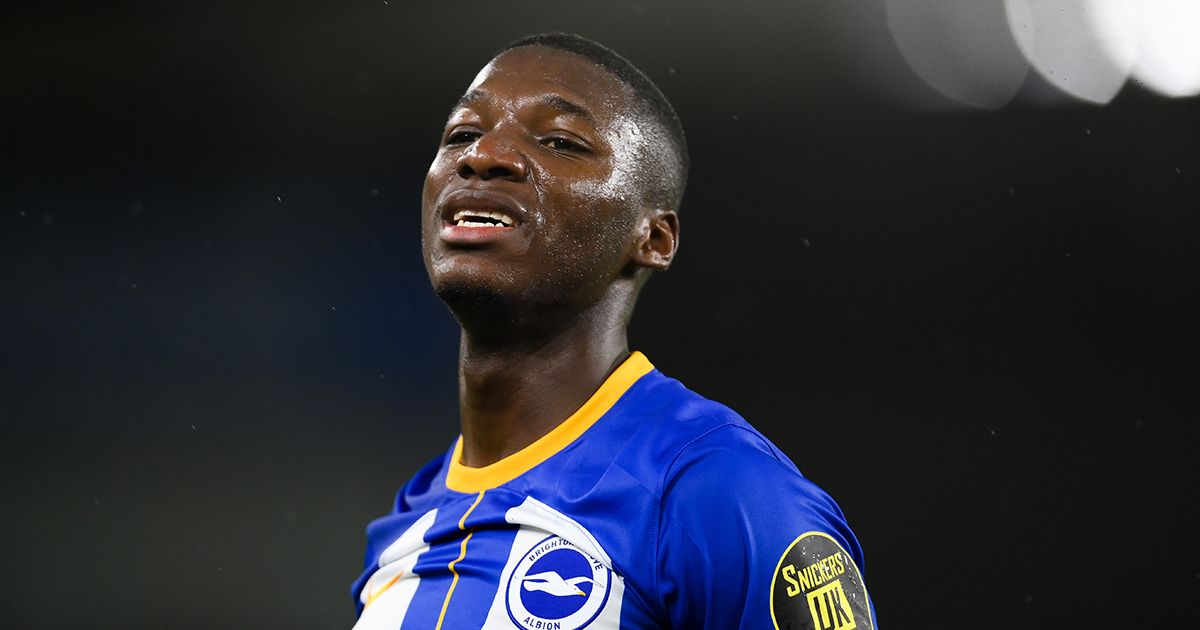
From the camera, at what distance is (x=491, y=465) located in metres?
1.40

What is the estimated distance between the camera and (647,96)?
1534 mm

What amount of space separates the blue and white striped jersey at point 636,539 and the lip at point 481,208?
0.25 metres

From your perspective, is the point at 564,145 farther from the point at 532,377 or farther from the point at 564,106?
the point at 532,377

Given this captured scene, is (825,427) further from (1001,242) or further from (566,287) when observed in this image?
(566,287)

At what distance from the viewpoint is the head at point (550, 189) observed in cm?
134

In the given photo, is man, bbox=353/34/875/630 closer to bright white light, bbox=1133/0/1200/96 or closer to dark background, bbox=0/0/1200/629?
dark background, bbox=0/0/1200/629

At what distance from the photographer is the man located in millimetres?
1101

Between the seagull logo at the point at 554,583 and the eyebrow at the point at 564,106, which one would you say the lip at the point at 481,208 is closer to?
the eyebrow at the point at 564,106

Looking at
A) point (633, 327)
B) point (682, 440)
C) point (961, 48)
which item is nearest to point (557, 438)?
point (682, 440)

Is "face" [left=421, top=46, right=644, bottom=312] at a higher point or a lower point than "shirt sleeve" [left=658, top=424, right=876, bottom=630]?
higher

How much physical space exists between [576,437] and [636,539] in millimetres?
233

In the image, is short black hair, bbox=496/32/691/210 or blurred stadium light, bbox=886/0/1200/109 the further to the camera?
blurred stadium light, bbox=886/0/1200/109

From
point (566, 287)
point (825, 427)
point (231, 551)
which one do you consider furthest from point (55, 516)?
point (566, 287)

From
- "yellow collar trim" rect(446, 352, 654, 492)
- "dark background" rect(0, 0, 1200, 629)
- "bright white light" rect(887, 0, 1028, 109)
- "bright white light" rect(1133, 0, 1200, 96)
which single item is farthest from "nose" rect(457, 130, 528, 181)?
"bright white light" rect(1133, 0, 1200, 96)
